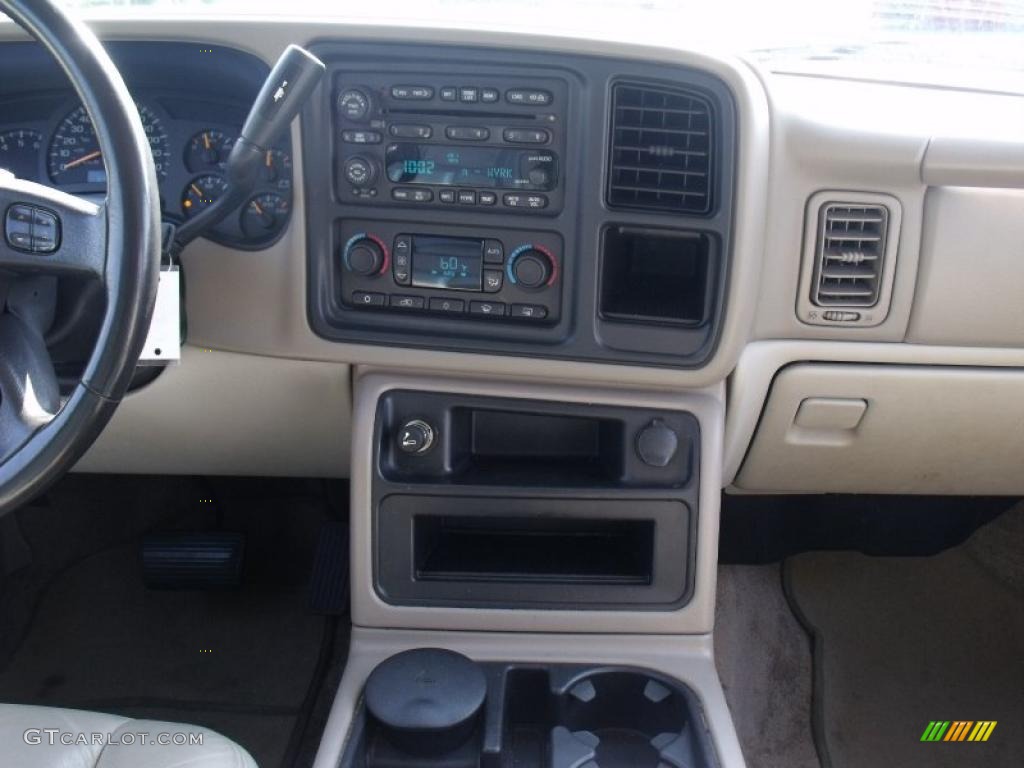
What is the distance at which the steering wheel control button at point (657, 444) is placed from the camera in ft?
4.35

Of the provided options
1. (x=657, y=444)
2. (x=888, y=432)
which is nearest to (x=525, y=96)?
(x=657, y=444)

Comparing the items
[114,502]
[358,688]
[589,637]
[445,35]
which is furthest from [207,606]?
[445,35]

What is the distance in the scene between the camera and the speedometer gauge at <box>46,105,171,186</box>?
1307 millimetres

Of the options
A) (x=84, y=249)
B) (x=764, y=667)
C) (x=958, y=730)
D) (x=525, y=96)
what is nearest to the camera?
(x=84, y=249)

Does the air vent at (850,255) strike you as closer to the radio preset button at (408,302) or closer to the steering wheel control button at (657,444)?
the steering wheel control button at (657,444)

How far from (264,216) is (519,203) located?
0.34 m

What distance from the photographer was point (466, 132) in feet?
3.98

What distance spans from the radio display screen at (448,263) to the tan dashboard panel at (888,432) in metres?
0.50

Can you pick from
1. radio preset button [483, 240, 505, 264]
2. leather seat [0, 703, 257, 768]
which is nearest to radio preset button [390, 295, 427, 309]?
radio preset button [483, 240, 505, 264]

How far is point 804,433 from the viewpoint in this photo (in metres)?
1.53

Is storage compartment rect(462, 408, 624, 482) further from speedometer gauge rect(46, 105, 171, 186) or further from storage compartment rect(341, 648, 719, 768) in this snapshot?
speedometer gauge rect(46, 105, 171, 186)

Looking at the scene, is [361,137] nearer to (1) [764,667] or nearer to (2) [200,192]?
(2) [200,192]

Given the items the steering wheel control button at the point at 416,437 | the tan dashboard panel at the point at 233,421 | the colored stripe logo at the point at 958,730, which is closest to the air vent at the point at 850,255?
the steering wheel control button at the point at 416,437

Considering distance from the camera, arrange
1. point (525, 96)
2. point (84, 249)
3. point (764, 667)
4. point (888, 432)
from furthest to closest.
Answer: point (764, 667)
point (888, 432)
point (525, 96)
point (84, 249)
